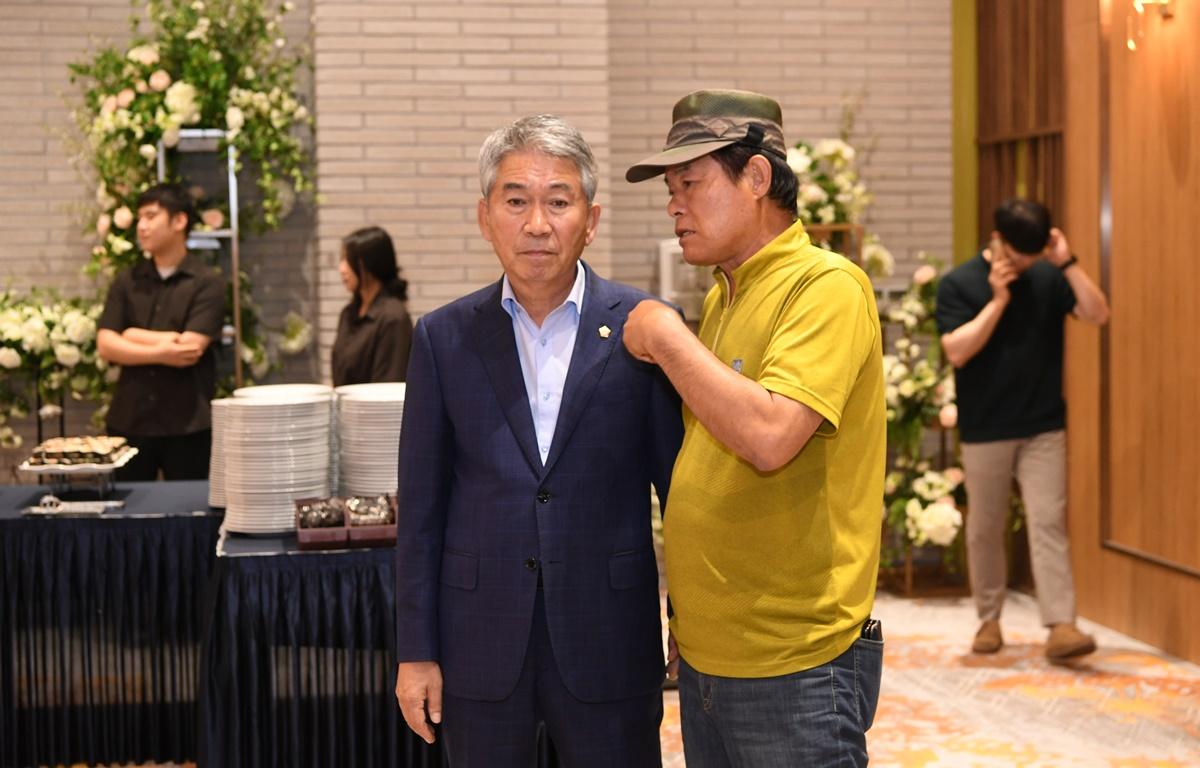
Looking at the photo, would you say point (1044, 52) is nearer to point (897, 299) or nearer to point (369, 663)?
point (897, 299)

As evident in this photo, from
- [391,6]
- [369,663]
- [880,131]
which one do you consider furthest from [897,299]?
[369,663]

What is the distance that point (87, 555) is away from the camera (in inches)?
157

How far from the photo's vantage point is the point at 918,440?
683cm

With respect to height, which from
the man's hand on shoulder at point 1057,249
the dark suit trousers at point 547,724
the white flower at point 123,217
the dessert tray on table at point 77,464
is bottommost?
the dark suit trousers at point 547,724

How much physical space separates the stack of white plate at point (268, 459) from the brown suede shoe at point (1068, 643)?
125 inches

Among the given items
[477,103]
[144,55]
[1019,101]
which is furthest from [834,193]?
[144,55]

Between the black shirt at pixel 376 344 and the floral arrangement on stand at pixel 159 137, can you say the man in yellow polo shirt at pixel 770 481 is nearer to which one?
the black shirt at pixel 376 344

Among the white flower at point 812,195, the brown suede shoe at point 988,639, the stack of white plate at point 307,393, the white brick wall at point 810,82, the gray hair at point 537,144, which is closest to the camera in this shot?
the gray hair at point 537,144

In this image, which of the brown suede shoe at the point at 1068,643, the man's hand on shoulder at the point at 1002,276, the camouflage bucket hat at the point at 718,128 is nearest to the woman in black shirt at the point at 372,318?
the man's hand on shoulder at the point at 1002,276

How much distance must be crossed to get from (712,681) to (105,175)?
17.6 feet

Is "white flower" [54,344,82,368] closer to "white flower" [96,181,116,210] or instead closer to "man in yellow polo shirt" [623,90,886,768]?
"white flower" [96,181,116,210]

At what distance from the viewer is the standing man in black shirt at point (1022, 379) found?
213 inches

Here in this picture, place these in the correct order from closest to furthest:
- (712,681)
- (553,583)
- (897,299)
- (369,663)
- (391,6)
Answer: (712,681) → (553,583) → (369,663) → (391,6) → (897,299)

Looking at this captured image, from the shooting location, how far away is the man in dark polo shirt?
5.46 meters
